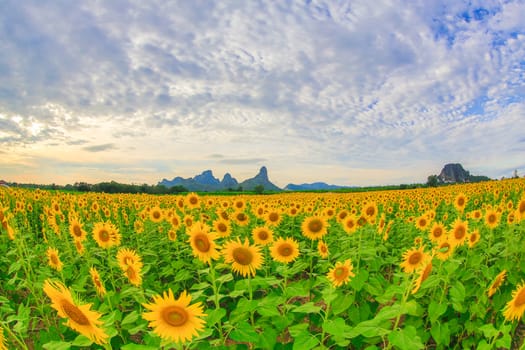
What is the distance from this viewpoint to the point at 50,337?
3154 millimetres

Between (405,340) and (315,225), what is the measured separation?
280 cm

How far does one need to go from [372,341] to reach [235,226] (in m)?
4.15

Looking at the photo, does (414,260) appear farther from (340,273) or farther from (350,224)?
(350,224)

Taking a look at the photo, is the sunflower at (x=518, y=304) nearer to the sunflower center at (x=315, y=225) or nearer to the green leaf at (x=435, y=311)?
the green leaf at (x=435, y=311)

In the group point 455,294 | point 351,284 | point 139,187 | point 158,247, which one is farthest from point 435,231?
point 139,187

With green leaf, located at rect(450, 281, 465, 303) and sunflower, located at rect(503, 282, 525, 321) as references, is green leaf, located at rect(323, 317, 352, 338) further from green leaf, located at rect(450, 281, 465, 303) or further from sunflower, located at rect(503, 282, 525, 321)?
green leaf, located at rect(450, 281, 465, 303)

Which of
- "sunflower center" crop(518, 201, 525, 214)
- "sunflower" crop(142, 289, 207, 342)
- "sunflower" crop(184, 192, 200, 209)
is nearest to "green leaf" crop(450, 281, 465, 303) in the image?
"sunflower center" crop(518, 201, 525, 214)

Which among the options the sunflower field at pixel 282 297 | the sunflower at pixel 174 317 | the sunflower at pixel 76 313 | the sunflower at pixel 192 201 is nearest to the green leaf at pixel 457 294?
the sunflower field at pixel 282 297

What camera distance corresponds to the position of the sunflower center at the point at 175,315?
1839 mm

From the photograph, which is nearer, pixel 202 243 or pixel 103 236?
pixel 202 243

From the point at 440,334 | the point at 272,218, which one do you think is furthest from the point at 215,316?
the point at 272,218

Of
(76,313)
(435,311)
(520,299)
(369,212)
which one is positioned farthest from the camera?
(369,212)

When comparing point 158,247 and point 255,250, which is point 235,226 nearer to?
point 158,247

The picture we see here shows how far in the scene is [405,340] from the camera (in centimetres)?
209
